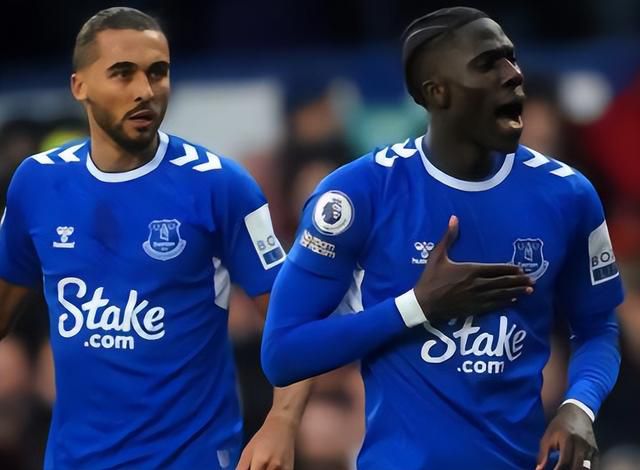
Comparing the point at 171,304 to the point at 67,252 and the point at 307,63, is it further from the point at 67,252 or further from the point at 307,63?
the point at 307,63

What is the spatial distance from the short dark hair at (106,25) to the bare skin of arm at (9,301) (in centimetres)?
76

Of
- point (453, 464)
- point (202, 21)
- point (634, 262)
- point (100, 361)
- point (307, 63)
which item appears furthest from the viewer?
point (202, 21)

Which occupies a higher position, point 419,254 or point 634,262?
point 419,254

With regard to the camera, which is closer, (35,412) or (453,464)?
(453,464)

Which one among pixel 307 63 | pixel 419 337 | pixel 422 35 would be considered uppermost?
pixel 422 35

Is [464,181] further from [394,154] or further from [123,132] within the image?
[123,132]

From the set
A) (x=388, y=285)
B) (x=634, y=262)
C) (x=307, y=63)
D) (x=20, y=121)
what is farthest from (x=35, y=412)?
(x=388, y=285)

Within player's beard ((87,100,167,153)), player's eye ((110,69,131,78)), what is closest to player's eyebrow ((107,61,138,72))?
player's eye ((110,69,131,78))

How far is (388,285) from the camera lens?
15.8 ft

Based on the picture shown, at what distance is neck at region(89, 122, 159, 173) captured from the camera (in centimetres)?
573

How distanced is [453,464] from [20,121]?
5.97 metres

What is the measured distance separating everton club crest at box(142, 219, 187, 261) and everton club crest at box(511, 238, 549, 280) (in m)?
1.21

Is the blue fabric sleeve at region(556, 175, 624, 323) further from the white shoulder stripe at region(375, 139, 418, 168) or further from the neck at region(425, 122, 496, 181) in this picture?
the white shoulder stripe at region(375, 139, 418, 168)

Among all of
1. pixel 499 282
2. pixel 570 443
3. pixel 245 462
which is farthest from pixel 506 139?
pixel 245 462
